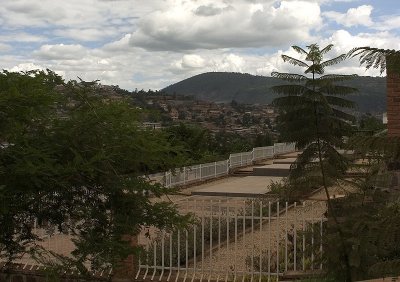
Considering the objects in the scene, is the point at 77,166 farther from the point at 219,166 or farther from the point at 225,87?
the point at 225,87

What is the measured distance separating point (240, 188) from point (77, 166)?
17.3m

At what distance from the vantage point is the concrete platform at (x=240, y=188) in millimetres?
19031

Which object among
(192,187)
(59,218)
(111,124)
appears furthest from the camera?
(192,187)

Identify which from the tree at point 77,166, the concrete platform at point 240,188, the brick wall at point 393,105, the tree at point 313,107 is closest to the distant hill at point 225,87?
the concrete platform at point 240,188

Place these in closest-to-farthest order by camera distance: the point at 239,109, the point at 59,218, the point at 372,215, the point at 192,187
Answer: the point at 59,218
the point at 372,215
the point at 192,187
the point at 239,109

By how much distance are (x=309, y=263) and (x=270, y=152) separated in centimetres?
2774

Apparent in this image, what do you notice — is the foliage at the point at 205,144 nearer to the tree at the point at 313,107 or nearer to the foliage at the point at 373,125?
the foliage at the point at 373,125

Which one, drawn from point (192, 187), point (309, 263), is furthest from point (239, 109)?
point (309, 263)

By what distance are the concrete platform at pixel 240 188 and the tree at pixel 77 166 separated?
555 inches

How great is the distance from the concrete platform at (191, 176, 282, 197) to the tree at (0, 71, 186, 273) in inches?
555

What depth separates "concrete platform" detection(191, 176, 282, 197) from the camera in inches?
749

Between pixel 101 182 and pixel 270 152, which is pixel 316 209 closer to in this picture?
pixel 101 182

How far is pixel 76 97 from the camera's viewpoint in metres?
4.41

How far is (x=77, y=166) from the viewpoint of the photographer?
3.83 meters
